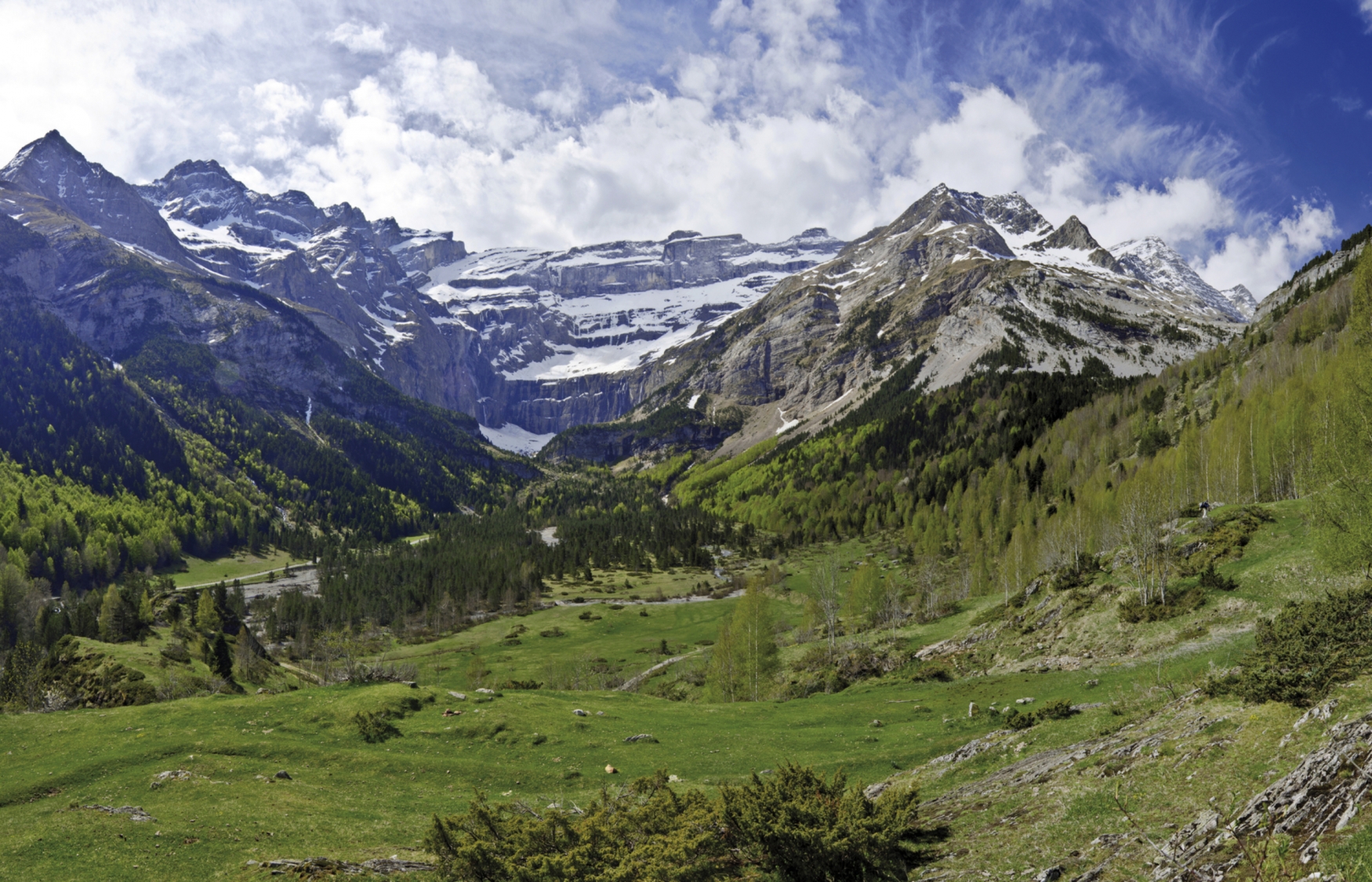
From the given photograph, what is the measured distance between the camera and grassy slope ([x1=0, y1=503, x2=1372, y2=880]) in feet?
66.6

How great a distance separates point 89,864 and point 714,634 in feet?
348

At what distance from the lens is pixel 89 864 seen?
79.1 feet

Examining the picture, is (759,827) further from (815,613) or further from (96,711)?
(815,613)

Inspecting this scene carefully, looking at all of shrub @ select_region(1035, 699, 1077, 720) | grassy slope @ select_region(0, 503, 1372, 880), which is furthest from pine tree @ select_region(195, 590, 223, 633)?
shrub @ select_region(1035, 699, 1077, 720)

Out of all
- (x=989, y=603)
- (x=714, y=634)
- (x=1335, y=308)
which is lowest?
(x=714, y=634)

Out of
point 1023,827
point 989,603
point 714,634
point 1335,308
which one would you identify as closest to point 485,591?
point 714,634

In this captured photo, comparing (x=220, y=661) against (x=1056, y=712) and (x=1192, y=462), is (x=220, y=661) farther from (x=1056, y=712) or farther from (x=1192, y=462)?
(x=1192, y=462)

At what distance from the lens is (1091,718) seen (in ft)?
104

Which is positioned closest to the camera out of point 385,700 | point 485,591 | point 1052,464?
point 385,700

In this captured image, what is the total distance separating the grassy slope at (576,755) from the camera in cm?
2031

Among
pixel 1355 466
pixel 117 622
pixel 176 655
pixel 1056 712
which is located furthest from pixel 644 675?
pixel 117 622

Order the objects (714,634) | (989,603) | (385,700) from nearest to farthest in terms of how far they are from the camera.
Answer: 1. (385,700)
2. (989,603)
3. (714,634)

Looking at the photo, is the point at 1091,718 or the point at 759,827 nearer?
the point at 759,827

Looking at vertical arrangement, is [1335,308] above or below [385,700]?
above
